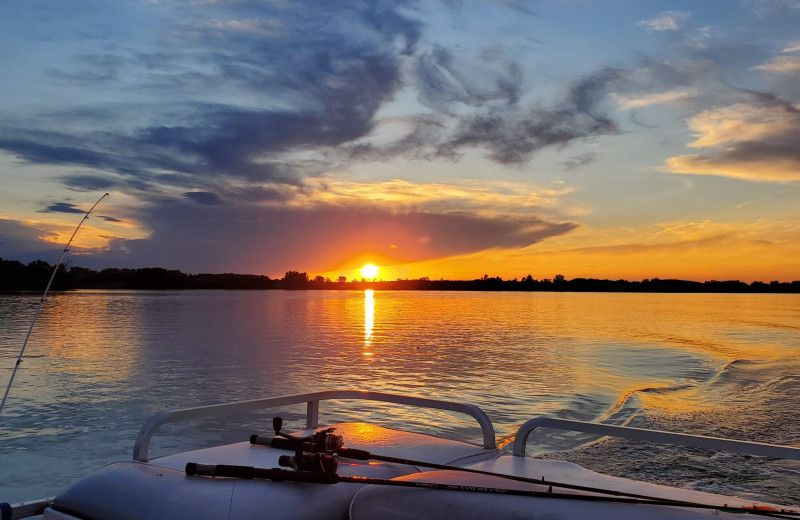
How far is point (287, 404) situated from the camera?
4.73 meters

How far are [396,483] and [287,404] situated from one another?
6.40ft

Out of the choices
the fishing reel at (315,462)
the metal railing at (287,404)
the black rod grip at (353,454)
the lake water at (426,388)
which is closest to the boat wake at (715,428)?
the lake water at (426,388)

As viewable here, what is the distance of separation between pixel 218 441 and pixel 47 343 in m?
24.1

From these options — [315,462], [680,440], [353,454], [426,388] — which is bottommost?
[426,388]

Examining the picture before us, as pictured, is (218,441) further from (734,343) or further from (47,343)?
(734,343)

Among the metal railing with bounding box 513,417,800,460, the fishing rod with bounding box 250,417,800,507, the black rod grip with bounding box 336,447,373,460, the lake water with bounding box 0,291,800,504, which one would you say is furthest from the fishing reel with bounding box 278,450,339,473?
the lake water with bounding box 0,291,800,504

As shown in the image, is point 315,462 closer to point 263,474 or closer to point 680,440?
point 263,474

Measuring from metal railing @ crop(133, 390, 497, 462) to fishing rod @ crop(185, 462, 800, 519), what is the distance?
0.70m

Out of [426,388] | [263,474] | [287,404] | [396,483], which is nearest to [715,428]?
[426,388]

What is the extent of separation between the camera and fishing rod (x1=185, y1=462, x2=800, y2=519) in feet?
8.59

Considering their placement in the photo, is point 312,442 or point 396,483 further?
point 312,442

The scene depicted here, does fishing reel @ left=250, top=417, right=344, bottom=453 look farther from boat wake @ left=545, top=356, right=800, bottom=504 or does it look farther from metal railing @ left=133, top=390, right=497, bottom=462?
boat wake @ left=545, top=356, right=800, bottom=504

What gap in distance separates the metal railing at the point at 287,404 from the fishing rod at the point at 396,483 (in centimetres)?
70

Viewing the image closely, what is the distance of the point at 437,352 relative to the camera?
30.4m
